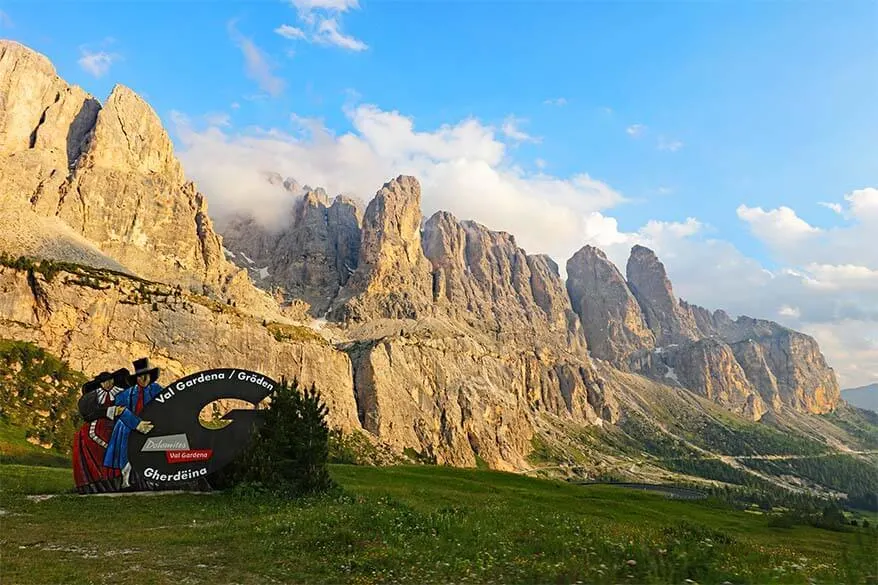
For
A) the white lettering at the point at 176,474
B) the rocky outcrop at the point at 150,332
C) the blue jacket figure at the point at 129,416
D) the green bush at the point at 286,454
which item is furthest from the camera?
the rocky outcrop at the point at 150,332

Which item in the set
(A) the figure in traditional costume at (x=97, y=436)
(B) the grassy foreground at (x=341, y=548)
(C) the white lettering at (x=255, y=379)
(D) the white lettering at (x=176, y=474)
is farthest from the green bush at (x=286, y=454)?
(A) the figure in traditional costume at (x=97, y=436)

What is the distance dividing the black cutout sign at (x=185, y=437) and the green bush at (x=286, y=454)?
112cm

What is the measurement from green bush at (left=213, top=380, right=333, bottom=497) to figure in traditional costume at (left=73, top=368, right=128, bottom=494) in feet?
23.3

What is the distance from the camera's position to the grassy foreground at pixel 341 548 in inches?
510

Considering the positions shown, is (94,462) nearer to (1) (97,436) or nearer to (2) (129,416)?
(1) (97,436)

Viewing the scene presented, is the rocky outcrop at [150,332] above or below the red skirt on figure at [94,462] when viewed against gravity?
above

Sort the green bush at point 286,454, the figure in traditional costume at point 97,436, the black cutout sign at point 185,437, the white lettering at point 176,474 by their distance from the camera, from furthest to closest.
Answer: the black cutout sign at point 185,437, the white lettering at point 176,474, the figure in traditional costume at point 97,436, the green bush at point 286,454

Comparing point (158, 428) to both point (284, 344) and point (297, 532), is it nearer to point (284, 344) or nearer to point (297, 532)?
point (297, 532)

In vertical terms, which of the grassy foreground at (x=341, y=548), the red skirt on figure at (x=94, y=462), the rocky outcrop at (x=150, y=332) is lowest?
the grassy foreground at (x=341, y=548)

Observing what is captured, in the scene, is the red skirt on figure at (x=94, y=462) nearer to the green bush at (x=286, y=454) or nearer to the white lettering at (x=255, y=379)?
the green bush at (x=286, y=454)

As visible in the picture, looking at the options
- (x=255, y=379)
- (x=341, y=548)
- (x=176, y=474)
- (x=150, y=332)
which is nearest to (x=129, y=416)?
(x=176, y=474)

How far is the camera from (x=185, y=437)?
1396 inches

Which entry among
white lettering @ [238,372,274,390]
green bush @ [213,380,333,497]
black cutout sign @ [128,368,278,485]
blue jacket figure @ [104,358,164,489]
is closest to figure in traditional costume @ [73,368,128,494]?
blue jacket figure @ [104,358,164,489]

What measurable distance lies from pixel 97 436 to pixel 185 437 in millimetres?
5658
